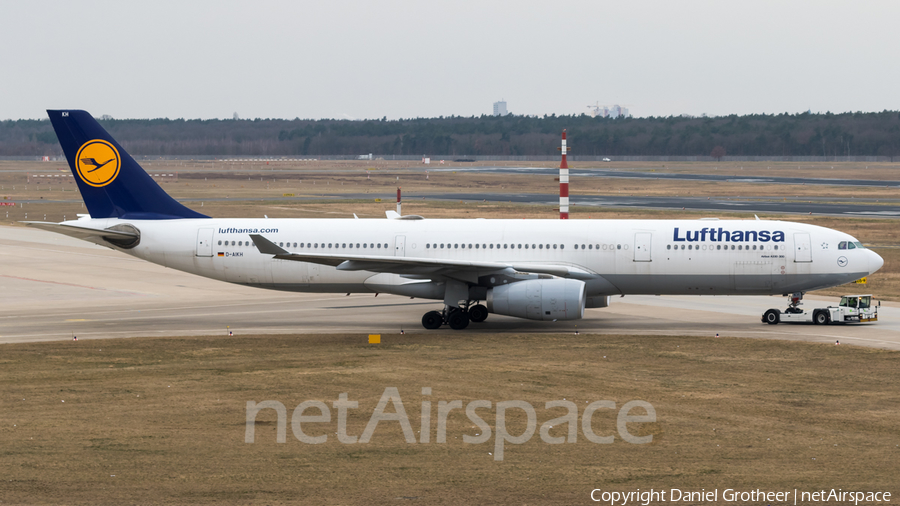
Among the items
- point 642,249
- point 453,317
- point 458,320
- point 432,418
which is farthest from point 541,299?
point 432,418

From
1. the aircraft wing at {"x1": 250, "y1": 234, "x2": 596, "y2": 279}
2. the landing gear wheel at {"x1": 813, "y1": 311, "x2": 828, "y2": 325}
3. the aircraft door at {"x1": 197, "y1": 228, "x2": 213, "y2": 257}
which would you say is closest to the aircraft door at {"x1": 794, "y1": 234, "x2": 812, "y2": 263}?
the landing gear wheel at {"x1": 813, "y1": 311, "x2": 828, "y2": 325}

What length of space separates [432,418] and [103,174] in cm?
2278

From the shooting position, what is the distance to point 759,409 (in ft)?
74.9

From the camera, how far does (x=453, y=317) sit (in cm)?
3622

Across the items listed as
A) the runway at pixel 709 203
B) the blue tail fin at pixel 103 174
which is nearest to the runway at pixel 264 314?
the blue tail fin at pixel 103 174

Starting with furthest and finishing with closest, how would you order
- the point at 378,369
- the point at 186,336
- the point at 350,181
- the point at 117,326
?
the point at 350,181 → the point at 117,326 → the point at 186,336 → the point at 378,369

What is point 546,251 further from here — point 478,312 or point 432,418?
point 432,418

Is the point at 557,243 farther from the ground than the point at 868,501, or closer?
farther from the ground

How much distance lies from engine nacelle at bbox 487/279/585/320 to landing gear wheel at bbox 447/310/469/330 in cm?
176

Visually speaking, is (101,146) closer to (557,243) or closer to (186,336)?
(186,336)

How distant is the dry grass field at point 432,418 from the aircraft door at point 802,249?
4866mm

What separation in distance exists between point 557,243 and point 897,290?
19238mm

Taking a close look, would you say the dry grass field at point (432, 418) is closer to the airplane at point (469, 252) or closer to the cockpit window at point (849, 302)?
the airplane at point (469, 252)

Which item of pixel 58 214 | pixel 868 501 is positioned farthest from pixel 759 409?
pixel 58 214
